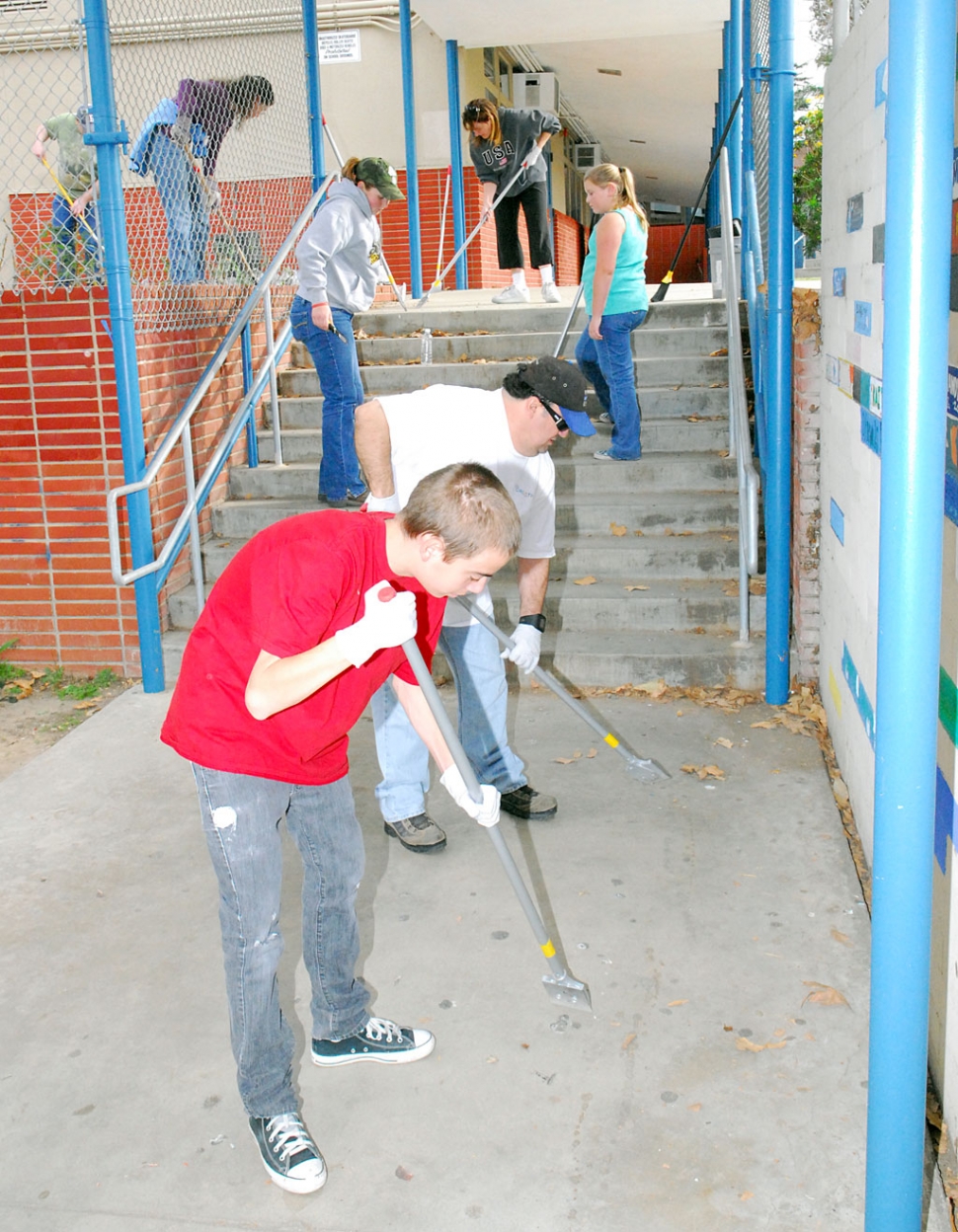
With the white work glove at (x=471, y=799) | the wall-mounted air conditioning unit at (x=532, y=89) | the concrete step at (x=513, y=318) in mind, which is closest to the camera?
the white work glove at (x=471, y=799)

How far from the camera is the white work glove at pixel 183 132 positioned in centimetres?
674

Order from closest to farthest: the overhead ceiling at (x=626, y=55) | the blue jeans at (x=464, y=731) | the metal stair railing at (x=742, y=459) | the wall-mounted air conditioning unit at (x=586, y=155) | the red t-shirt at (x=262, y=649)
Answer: the red t-shirt at (x=262, y=649) < the blue jeans at (x=464, y=731) < the metal stair railing at (x=742, y=459) < the overhead ceiling at (x=626, y=55) < the wall-mounted air conditioning unit at (x=586, y=155)

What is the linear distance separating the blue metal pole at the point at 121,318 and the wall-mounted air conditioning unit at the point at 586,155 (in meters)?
18.9

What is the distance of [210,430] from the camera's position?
7.00m

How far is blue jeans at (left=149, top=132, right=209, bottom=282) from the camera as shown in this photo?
6.73 m

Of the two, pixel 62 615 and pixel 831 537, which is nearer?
pixel 831 537

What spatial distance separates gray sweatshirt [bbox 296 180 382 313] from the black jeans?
3.40 meters

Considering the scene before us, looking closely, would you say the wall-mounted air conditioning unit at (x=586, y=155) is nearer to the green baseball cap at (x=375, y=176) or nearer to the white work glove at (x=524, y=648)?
the green baseball cap at (x=375, y=176)

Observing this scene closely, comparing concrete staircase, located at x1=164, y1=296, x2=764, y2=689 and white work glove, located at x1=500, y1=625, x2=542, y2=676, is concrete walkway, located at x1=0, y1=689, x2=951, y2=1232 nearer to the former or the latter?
white work glove, located at x1=500, y1=625, x2=542, y2=676

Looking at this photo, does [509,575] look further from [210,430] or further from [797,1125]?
[797,1125]

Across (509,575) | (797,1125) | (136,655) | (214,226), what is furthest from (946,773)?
(214,226)

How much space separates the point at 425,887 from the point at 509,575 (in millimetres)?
2730

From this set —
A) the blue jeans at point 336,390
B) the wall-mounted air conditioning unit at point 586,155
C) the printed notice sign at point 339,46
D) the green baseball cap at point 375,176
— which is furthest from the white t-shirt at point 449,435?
the wall-mounted air conditioning unit at point 586,155

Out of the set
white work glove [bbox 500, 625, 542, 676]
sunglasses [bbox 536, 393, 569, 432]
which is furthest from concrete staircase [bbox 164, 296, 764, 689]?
sunglasses [bbox 536, 393, 569, 432]
